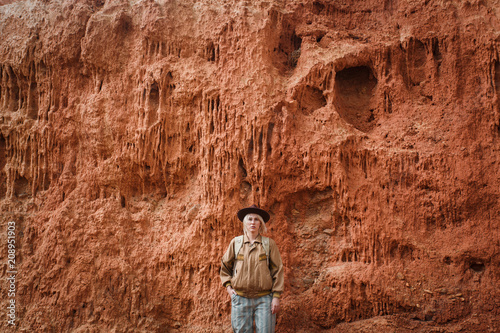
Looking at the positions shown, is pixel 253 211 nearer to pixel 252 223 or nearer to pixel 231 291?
pixel 252 223

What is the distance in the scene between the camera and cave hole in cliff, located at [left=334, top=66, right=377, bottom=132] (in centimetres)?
534

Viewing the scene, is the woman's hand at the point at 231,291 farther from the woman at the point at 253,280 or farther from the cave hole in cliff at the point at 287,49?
the cave hole in cliff at the point at 287,49

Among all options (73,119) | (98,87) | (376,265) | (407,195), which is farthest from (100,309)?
(407,195)

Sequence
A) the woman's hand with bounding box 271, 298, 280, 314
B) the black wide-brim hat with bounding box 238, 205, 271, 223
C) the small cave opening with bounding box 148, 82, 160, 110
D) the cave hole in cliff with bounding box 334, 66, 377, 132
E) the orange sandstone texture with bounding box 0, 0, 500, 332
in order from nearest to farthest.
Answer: the woman's hand with bounding box 271, 298, 280, 314
the black wide-brim hat with bounding box 238, 205, 271, 223
the orange sandstone texture with bounding box 0, 0, 500, 332
the cave hole in cliff with bounding box 334, 66, 377, 132
the small cave opening with bounding box 148, 82, 160, 110

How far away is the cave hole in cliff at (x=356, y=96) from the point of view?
17.5 feet

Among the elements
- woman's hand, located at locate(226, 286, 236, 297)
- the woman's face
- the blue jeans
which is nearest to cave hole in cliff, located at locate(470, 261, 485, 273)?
the blue jeans

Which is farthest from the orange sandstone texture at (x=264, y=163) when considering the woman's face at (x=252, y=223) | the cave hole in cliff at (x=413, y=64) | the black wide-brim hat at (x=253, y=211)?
the woman's face at (x=252, y=223)

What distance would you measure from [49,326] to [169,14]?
15.0 feet

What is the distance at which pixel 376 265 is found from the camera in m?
4.64

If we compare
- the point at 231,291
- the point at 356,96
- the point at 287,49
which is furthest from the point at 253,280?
the point at 287,49

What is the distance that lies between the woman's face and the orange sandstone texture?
990mm

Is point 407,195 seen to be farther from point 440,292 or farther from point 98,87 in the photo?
point 98,87

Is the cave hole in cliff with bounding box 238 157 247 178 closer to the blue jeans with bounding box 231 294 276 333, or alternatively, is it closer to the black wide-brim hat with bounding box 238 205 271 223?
the black wide-brim hat with bounding box 238 205 271 223

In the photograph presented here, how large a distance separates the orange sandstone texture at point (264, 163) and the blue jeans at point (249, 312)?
39.5 inches
